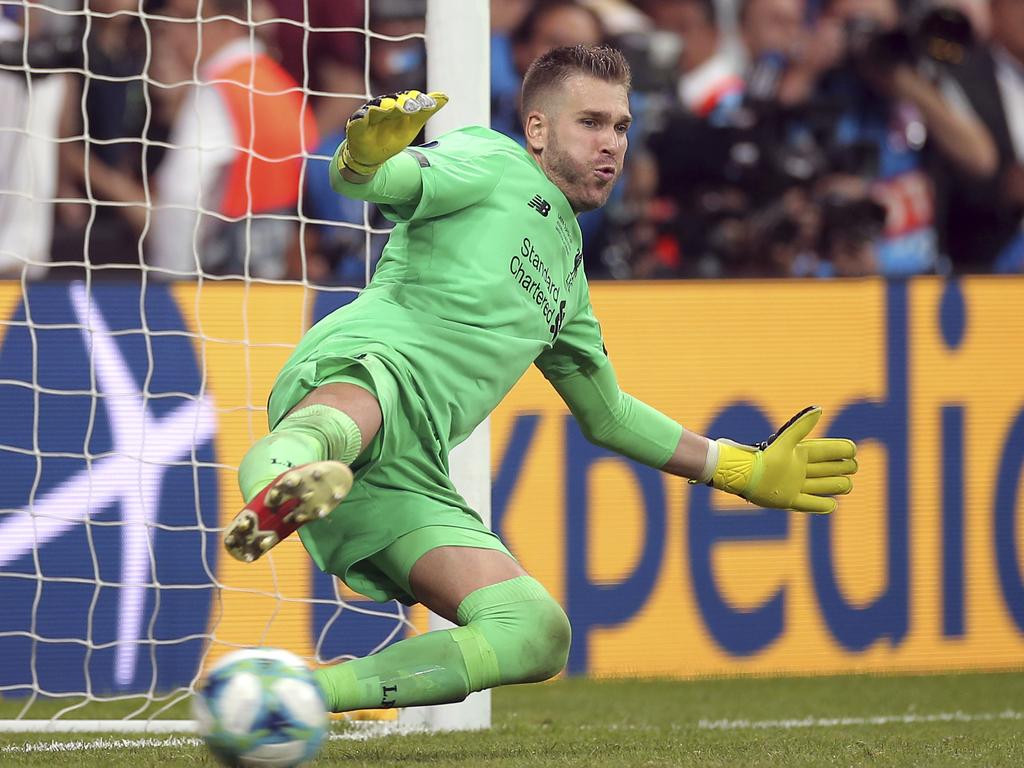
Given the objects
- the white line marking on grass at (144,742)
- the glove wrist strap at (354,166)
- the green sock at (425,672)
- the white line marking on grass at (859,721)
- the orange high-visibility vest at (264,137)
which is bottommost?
the white line marking on grass at (859,721)

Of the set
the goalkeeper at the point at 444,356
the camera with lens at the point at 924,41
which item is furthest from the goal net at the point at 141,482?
the camera with lens at the point at 924,41

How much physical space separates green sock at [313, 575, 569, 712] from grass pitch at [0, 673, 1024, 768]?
340mm

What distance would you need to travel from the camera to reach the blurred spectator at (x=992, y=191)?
7.72 m

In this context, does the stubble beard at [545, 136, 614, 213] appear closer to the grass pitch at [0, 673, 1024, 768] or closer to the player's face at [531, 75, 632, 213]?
the player's face at [531, 75, 632, 213]

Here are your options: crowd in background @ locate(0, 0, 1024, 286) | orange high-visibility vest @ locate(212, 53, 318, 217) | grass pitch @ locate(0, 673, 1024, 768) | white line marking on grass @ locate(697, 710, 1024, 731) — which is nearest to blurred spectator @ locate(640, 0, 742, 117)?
crowd in background @ locate(0, 0, 1024, 286)

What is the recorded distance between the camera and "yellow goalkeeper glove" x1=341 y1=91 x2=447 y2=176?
324 centimetres

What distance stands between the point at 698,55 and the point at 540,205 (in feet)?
14.5

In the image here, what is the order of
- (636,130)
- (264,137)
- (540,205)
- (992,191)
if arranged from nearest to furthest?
(540,205), (264,137), (636,130), (992,191)

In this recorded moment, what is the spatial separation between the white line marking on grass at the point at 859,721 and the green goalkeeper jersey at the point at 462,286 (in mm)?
1636

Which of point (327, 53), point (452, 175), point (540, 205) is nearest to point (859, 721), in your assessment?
point (540, 205)

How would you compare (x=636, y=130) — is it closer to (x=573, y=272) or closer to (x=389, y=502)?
(x=573, y=272)

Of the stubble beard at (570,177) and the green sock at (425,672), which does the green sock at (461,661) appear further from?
the stubble beard at (570,177)

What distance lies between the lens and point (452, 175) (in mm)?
3580

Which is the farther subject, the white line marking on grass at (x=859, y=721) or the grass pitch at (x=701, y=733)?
the white line marking on grass at (x=859, y=721)
